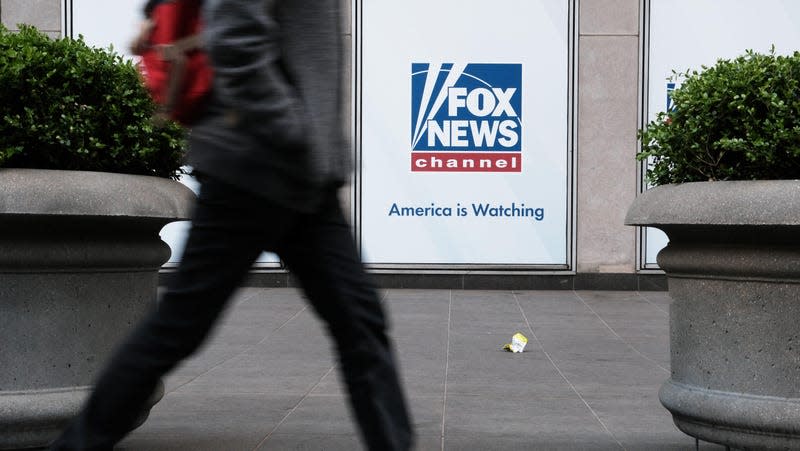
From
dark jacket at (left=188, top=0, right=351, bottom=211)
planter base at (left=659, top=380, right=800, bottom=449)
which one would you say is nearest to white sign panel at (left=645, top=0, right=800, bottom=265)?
planter base at (left=659, top=380, right=800, bottom=449)

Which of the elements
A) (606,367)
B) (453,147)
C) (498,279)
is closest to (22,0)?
(453,147)

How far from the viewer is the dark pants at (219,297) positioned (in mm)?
2484

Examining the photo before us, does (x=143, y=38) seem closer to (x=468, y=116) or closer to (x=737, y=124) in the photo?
(x=737, y=124)

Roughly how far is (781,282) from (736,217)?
305mm

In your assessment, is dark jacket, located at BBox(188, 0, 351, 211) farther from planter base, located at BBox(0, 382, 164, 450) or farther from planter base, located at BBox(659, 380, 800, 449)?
planter base, located at BBox(659, 380, 800, 449)

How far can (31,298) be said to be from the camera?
12.1 ft

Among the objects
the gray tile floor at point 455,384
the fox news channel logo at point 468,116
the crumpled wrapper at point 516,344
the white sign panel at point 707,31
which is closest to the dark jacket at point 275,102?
the gray tile floor at point 455,384

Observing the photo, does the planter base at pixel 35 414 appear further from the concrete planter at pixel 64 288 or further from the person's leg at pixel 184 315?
the person's leg at pixel 184 315

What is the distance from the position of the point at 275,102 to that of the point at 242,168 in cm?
18

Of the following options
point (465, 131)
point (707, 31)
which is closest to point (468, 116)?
point (465, 131)

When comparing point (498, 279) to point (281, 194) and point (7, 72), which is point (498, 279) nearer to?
point (7, 72)

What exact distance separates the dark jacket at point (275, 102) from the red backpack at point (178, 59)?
0.05 metres

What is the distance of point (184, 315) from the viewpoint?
2.49 meters

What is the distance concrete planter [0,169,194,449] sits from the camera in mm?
3564
